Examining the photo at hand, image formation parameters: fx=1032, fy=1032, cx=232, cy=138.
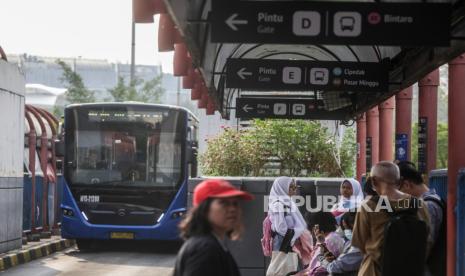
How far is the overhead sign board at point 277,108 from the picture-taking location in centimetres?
2055

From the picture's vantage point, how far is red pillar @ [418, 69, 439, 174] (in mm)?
14578

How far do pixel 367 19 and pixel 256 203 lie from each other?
12.3 ft

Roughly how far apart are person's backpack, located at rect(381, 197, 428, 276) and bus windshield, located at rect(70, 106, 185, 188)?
45.7 feet

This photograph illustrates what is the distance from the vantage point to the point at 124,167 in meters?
21.1

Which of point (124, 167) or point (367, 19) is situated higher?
point (367, 19)

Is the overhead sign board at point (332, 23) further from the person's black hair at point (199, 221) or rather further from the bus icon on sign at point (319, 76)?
the person's black hair at point (199, 221)

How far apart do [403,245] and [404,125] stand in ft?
34.5

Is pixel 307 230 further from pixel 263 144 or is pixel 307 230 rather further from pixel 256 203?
pixel 263 144

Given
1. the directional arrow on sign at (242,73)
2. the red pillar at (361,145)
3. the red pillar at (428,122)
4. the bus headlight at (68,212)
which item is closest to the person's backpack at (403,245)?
the red pillar at (428,122)

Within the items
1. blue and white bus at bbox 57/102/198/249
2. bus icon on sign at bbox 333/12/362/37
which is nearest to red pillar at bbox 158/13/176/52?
bus icon on sign at bbox 333/12/362/37

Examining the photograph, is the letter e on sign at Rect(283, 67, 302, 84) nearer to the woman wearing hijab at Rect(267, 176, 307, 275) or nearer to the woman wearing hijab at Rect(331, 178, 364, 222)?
the woman wearing hijab at Rect(267, 176, 307, 275)

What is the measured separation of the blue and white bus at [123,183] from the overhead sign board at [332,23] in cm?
1038

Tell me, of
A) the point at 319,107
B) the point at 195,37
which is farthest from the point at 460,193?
the point at 319,107

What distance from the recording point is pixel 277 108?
67.7 feet
